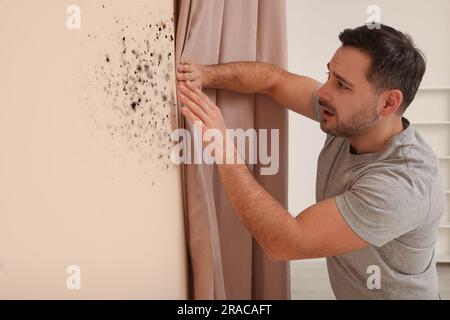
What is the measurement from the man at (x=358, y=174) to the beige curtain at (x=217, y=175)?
4cm

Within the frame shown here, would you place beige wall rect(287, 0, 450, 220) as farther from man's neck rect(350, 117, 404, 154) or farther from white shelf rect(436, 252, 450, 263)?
man's neck rect(350, 117, 404, 154)

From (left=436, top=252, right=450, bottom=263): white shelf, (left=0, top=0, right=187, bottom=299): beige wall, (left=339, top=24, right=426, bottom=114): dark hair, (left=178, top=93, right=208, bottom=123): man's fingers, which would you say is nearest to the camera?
(left=0, top=0, right=187, bottom=299): beige wall

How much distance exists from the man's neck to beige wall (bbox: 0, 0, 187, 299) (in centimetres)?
51

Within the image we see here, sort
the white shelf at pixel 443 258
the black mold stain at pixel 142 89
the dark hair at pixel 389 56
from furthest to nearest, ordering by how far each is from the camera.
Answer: the white shelf at pixel 443 258 < the dark hair at pixel 389 56 < the black mold stain at pixel 142 89

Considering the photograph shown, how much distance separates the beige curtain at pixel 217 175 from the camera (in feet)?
3.66

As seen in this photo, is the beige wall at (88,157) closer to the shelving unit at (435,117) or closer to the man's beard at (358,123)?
the man's beard at (358,123)

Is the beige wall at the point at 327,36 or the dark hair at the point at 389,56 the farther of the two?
the beige wall at the point at 327,36

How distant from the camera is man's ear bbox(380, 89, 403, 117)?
1266mm

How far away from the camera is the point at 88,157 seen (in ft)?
3.01

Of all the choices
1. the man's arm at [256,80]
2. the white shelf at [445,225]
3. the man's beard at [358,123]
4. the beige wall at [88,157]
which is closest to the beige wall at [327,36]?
the white shelf at [445,225]

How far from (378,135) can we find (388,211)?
25 centimetres

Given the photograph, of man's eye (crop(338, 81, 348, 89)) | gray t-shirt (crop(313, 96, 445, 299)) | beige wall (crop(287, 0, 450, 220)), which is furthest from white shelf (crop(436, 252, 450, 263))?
man's eye (crop(338, 81, 348, 89))

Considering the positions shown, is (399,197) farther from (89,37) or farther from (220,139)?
(89,37)

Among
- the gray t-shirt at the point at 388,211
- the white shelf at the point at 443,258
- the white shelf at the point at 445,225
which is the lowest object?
the white shelf at the point at 443,258
